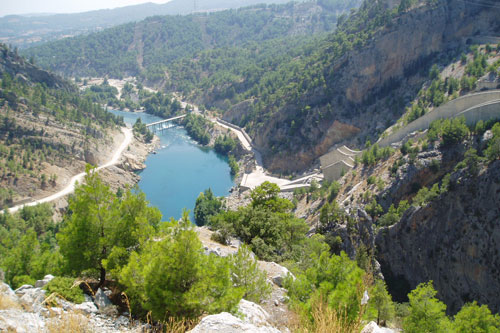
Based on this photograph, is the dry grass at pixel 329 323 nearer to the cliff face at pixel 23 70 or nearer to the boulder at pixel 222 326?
the boulder at pixel 222 326

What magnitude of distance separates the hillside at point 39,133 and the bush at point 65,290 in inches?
1720

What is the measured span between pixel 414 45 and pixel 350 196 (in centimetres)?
3295

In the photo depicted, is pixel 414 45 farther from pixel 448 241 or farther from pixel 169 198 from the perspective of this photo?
pixel 169 198

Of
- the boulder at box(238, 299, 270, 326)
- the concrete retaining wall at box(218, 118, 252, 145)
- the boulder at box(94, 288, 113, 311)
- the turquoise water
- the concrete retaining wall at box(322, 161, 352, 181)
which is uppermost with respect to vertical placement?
the boulder at box(94, 288, 113, 311)

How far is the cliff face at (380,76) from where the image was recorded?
5606 cm

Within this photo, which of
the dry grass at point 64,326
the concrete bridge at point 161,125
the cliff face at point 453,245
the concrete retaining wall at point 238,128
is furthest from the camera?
the concrete bridge at point 161,125

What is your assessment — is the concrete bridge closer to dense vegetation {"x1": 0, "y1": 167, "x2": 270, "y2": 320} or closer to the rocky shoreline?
the rocky shoreline

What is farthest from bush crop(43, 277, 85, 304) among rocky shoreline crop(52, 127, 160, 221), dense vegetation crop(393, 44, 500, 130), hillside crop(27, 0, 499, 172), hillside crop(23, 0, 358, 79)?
hillside crop(23, 0, 358, 79)

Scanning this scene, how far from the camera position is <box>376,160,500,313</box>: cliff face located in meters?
26.6

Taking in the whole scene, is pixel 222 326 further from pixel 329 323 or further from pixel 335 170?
pixel 335 170

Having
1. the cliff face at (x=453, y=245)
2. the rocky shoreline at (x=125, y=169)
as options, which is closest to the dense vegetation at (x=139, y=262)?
the cliff face at (x=453, y=245)

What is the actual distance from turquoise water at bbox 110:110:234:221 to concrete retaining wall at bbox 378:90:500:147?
2873cm

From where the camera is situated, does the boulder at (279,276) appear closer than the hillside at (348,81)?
Yes

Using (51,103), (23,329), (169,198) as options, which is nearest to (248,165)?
(169,198)
